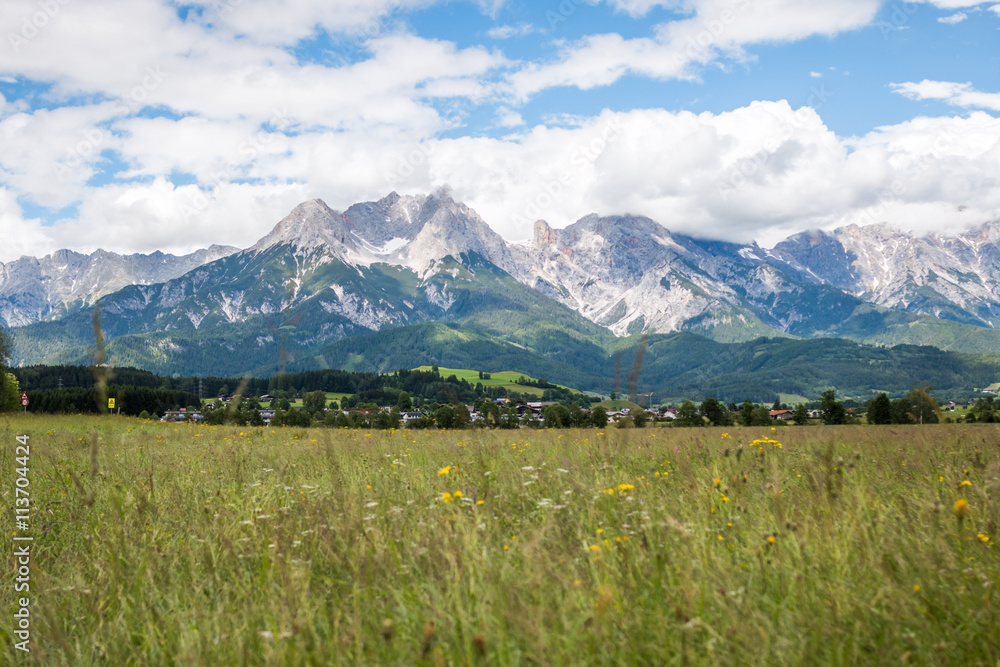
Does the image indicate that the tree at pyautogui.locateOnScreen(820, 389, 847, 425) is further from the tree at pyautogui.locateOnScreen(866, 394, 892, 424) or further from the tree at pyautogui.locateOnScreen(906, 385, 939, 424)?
the tree at pyautogui.locateOnScreen(906, 385, 939, 424)

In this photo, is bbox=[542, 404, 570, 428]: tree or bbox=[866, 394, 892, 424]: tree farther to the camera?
bbox=[866, 394, 892, 424]: tree

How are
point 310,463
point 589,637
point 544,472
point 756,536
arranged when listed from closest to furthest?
point 589,637, point 756,536, point 544,472, point 310,463

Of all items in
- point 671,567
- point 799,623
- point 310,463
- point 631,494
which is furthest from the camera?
point 310,463

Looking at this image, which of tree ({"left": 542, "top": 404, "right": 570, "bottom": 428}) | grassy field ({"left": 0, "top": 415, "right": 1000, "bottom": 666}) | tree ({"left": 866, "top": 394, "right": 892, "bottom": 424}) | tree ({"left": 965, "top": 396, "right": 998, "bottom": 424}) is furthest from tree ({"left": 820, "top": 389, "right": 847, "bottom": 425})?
grassy field ({"left": 0, "top": 415, "right": 1000, "bottom": 666})

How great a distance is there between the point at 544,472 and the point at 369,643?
459cm

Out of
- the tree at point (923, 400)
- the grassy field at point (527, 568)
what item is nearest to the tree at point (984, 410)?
the tree at point (923, 400)

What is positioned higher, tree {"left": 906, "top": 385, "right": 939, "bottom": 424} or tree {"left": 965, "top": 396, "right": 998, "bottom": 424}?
tree {"left": 906, "top": 385, "right": 939, "bottom": 424}

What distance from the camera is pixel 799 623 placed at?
338 centimetres

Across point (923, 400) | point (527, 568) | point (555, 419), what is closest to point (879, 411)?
point (555, 419)

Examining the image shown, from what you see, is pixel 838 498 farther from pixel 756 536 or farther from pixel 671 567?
pixel 671 567

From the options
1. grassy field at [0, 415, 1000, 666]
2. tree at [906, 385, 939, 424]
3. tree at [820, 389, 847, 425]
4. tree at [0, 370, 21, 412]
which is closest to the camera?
grassy field at [0, 415, 1000, 666]

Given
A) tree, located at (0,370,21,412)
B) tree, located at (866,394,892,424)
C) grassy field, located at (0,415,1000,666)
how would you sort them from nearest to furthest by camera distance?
grassy field, located at (0,415,1000,666), tree, located at (866,394,892,424), tree, located at (0,370,21,412)

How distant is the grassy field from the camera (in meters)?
3.25

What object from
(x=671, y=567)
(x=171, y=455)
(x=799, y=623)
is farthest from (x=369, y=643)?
(x=171, y=455)
